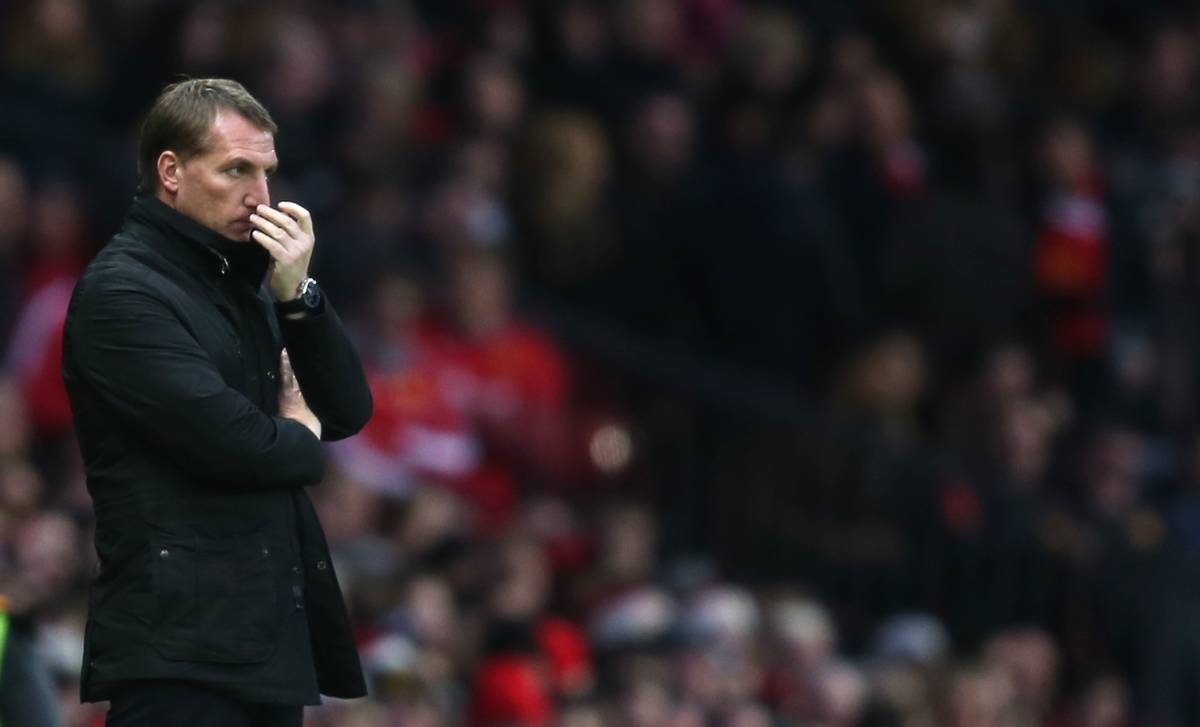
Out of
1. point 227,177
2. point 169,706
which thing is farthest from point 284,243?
point 169,706

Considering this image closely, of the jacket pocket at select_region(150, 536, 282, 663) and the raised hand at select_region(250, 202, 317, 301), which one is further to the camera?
the raised hand at select_region(250, 202, 317, 301)

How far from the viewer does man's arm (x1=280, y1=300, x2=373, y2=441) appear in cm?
410

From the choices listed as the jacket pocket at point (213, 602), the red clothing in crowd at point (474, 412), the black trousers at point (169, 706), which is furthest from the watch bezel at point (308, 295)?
the red clothing in crowd at point (474, 412)

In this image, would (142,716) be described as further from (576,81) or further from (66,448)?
(576,81)

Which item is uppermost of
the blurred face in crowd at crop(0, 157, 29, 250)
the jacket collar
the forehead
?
the blurred face in crowd at crop(0, 157, 29, 250)

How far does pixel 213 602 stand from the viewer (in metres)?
3.94

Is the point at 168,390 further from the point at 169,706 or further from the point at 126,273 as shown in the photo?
the point at 169,706

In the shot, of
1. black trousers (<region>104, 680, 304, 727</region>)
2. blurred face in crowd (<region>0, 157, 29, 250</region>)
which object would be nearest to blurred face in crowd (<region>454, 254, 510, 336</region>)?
blurred face in crowd (<region>0, 157, 29, 250</region>)

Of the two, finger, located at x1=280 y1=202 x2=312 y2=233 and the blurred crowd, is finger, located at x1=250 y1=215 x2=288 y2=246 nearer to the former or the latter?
finger, located at x1=280 y1=202 x2=312 y2=233

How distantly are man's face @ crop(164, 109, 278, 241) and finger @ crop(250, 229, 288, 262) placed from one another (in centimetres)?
6

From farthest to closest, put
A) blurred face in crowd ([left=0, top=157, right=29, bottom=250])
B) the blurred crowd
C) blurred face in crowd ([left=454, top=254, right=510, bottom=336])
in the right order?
blurred face in crowd ([left=454, top=254, right=510, bottom=336])
the blurred crowd
blurred face in crowd ([left=0, top=157, right=29, bottom=250])

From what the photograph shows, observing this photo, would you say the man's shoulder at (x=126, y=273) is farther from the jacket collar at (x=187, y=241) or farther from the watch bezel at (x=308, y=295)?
the watch bezel at (x=308, y=295)

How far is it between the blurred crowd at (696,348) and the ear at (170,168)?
3.54 m

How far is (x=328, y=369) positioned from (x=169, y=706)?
0.63 m
